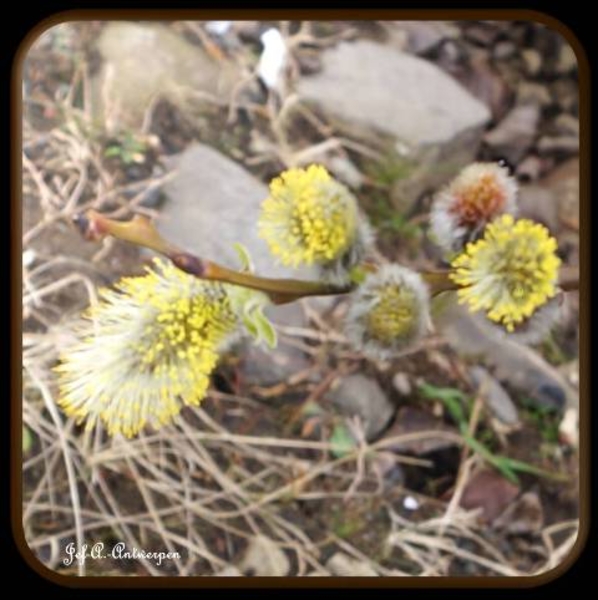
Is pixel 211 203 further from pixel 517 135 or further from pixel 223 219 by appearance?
pixel 517 135

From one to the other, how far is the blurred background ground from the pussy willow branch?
0.01 meters

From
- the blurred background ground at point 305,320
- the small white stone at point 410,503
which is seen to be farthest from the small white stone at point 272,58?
the small white stone at point 410,503

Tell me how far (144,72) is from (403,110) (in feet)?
0.89

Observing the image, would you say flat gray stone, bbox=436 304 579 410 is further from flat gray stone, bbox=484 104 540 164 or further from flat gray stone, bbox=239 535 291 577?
flat gray stone, bbox=239 535 291 577

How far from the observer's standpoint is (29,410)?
85 cm

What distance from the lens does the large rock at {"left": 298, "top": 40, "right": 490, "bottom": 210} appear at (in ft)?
2.83

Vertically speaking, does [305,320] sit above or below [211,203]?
below

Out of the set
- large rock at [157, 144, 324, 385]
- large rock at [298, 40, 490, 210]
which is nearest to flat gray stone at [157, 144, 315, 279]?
large rock at [157, 144, 324, 385]

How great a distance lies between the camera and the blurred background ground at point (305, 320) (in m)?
0.86

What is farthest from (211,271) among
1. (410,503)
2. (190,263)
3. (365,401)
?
(410,503)

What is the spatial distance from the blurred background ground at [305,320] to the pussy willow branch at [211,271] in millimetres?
14

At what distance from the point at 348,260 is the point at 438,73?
0.22 m

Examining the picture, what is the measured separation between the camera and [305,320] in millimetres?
859

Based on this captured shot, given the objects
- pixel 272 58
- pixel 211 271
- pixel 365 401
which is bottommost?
pixel 365 401
